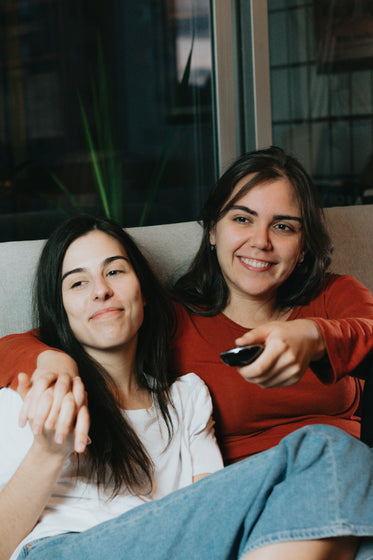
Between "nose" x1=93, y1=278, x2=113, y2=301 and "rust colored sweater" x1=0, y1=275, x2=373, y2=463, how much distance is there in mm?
174

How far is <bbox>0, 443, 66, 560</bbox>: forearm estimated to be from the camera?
1002mm

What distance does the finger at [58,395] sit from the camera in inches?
35.8

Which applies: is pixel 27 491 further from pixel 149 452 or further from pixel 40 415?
pixel 149 452

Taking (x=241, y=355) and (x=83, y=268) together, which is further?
(x=83, y=268)

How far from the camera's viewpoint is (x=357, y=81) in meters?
3.09

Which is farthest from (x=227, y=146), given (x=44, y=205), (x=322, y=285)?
(x=322, y=285)

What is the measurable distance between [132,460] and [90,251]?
0.44m

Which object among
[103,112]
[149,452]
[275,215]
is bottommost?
[149,452]

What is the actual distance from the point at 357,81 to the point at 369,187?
55 centimetres

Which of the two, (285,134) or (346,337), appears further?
(285,134)

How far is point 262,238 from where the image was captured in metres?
1.41

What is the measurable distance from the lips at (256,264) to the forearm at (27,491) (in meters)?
0.65

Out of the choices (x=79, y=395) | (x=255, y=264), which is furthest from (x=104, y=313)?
(x=255, y=264)

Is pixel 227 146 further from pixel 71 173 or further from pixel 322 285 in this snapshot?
pixel 322 285
